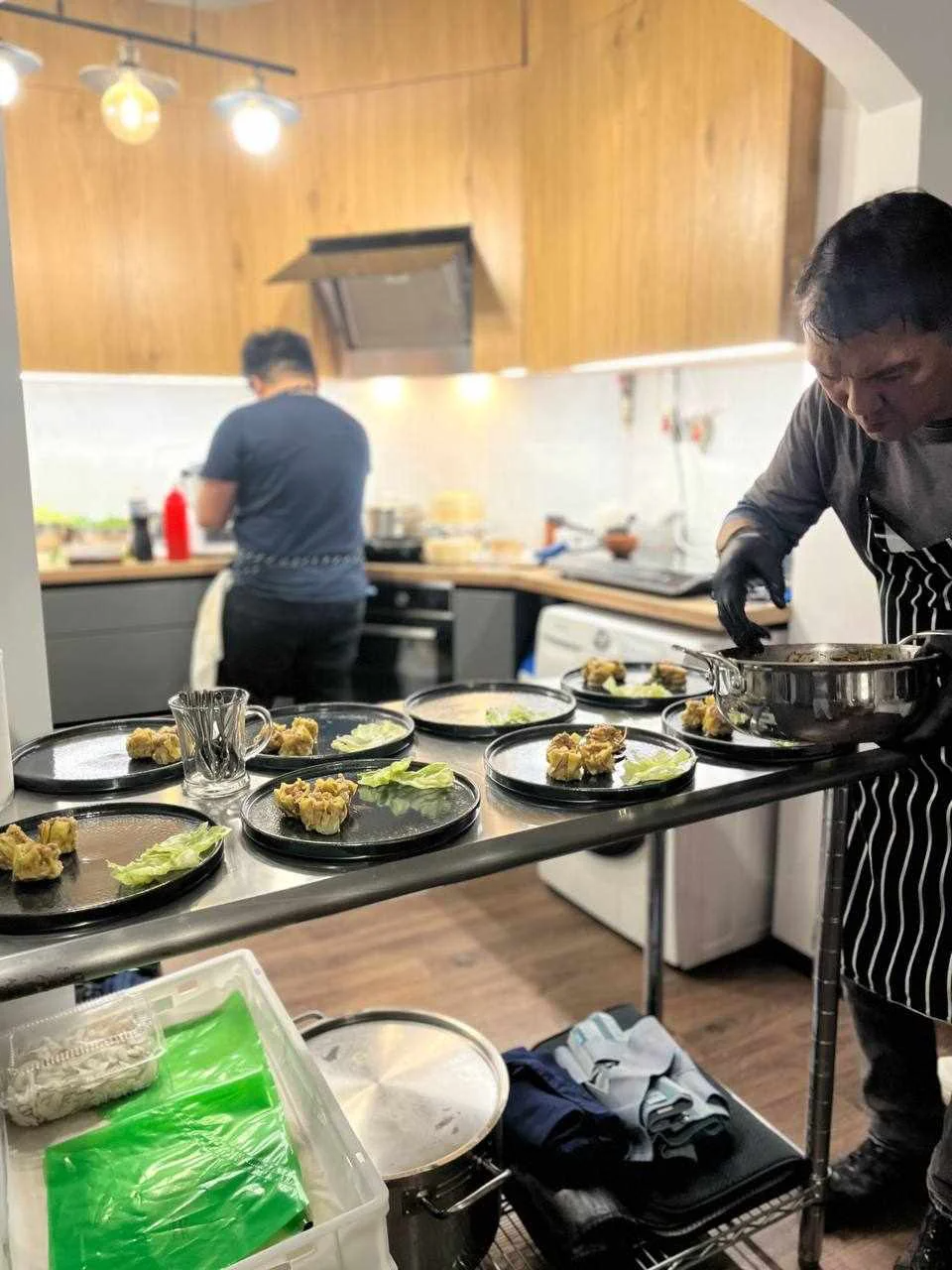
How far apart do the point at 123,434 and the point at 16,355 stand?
2.73m

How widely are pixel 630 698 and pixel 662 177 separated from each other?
5.79 ft

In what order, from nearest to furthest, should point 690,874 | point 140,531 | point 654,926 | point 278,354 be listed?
point 654,926 → point 690,874 → point 278,354 → point 140,531

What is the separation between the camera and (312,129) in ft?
11.3

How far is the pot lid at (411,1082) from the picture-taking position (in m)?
1.28

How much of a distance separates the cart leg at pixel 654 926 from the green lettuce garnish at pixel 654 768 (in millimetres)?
479

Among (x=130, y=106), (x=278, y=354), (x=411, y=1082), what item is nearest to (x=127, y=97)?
(x=130, y=106)

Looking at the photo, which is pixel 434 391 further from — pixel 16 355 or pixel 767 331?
pixel 16 355

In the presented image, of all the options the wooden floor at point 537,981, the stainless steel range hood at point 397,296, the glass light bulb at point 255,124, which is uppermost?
the glass light bulb at point 255,124

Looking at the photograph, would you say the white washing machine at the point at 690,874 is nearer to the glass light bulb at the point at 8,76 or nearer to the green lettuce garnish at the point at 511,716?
the green lettuce garnish at the point at 511,716

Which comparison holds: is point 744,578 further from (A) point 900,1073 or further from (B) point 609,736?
(A) point 900,1073

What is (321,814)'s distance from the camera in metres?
1.01

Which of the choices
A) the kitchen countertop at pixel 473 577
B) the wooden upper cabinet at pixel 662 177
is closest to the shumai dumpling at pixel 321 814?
the kitchen countertop at pixel 473 577

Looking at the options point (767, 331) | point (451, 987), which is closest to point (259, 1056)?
point (451, 987)

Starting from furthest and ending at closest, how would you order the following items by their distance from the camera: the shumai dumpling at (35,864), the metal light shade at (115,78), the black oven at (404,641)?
the black oven at (404,641) → the metal light shade at (115,78) → the shumai dumpling at (35,864)
